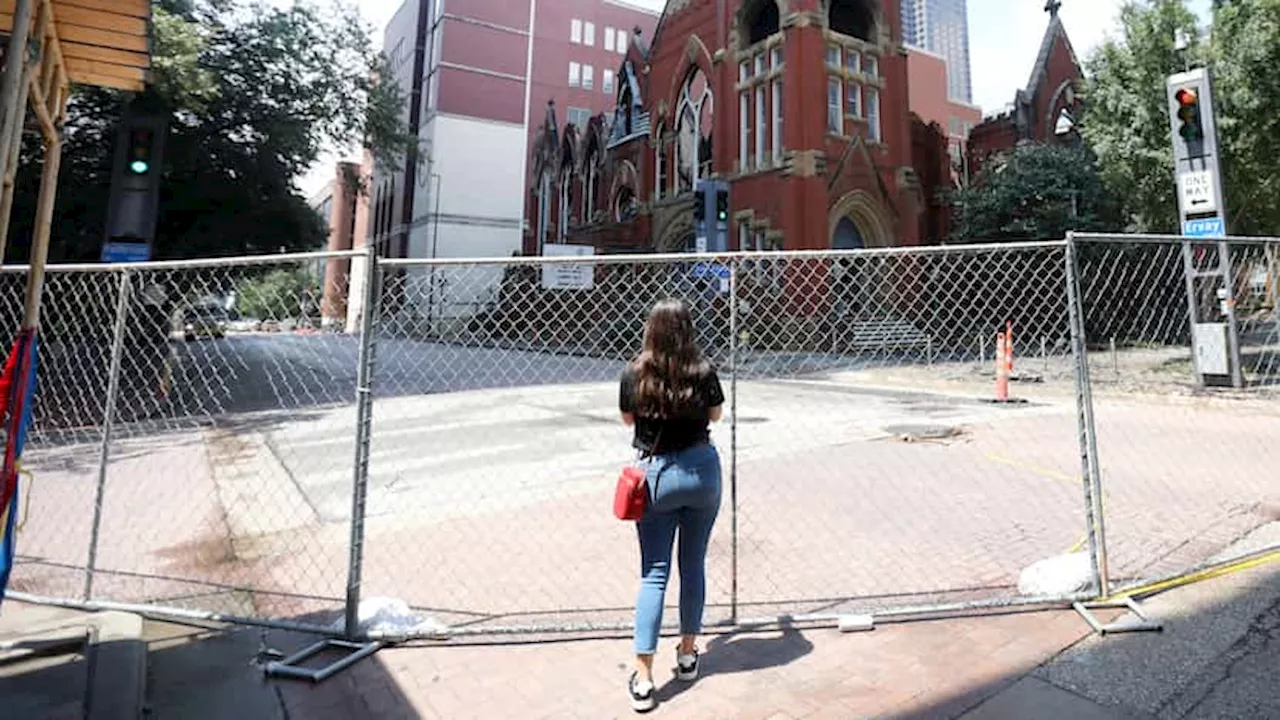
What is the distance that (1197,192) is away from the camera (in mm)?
12062

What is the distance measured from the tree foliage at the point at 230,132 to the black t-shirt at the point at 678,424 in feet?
43.7

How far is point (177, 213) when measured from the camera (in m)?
16.3

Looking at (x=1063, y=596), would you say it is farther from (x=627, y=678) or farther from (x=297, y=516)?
(x=297, y=516)

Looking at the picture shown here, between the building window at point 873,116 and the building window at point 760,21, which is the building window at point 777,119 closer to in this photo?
the building window at point 760,21

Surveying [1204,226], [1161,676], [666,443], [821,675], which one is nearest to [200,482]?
[666,443]

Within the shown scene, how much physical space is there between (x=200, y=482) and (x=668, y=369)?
743cm

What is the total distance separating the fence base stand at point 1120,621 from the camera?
135 inches

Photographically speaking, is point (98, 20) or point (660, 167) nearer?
point (98, 20)

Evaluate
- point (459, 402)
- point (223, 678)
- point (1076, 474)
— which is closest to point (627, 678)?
point (223, 678)

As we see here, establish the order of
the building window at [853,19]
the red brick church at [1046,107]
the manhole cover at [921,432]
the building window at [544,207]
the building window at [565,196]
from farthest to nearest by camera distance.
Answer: the building window at [544,207] → the building window at [565,196] → the red brick church at [1046,107] → the building window at [853,19] → the manhole cover at [921,432]

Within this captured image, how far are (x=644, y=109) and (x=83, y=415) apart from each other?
28610mm

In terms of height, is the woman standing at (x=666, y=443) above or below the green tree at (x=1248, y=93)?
below

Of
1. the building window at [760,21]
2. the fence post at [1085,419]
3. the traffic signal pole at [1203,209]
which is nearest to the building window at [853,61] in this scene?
the building window at [760,21]

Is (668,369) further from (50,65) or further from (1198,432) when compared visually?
(1198,432)
